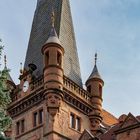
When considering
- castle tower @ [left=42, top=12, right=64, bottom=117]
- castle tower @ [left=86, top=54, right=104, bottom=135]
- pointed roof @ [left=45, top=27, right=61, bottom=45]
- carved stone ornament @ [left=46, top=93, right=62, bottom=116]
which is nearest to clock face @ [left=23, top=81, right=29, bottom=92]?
castle tower @ [left=42, top=12, right=64, bottom=117]

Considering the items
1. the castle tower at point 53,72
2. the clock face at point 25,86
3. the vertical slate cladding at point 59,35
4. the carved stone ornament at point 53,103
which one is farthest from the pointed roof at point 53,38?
the carved stone ornament at point 53,103

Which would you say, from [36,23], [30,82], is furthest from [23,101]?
[36,23]

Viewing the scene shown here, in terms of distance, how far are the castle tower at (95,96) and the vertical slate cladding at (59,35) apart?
1.24m

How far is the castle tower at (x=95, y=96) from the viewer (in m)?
46.4

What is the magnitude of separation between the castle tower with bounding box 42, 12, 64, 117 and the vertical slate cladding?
7.70ft

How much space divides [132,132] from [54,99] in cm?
885

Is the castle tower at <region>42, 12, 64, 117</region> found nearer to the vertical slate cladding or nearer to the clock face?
the vertical slate cladding

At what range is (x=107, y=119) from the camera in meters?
55.7

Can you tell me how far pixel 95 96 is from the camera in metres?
47.6

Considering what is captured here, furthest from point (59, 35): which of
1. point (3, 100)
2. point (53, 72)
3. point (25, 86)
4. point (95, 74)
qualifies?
point (3, 100)

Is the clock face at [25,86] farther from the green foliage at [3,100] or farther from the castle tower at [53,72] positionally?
the green foliage at [3,100]

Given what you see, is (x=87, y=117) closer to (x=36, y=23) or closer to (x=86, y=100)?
(x=86, y=100)

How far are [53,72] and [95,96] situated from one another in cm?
641

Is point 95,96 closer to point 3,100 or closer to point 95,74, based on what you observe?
point 95,74
